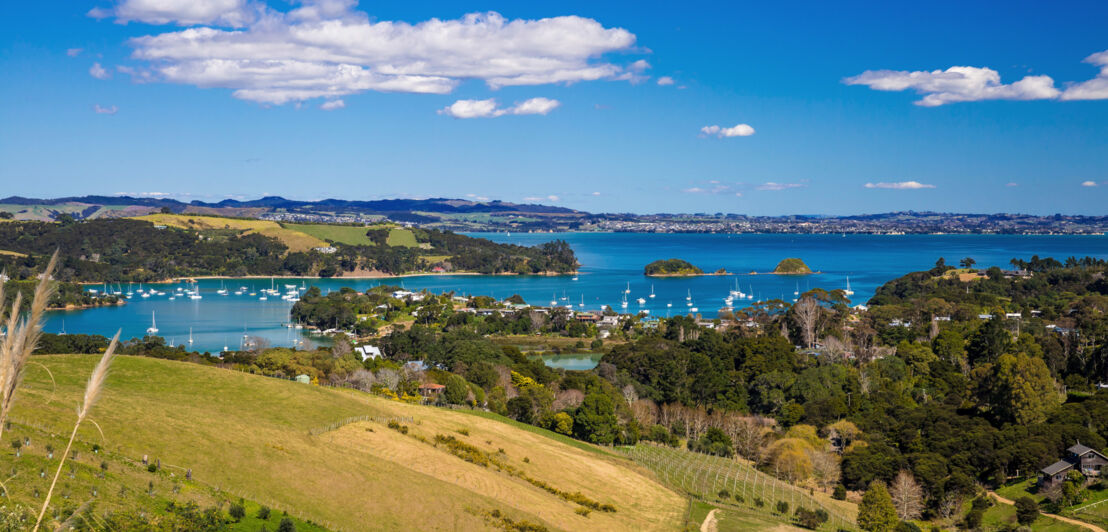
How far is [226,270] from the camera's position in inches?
5002

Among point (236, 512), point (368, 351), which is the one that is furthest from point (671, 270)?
point (236, 512)

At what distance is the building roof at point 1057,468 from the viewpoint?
28.5 meters

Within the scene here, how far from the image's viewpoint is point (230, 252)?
134 meters

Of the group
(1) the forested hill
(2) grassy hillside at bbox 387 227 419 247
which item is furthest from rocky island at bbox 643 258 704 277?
(2) grassy hillside at bbox 387 227 419 247

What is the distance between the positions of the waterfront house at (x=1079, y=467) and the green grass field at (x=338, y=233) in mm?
132655

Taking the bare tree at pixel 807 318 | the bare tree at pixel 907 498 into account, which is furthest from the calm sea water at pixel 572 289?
the bare tree at pixel 907 498

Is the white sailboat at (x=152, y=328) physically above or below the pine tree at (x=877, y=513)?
below

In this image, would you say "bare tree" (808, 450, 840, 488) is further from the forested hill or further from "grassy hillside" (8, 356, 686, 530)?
the forested hill

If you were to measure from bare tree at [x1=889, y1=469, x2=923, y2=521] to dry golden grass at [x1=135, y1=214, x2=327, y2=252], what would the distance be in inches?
4840

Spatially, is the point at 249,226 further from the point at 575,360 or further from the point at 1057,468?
the point at 1057,468

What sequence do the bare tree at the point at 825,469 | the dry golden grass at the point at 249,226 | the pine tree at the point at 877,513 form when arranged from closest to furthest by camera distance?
the pine tree at the point at 877,513
the bare tree at the point at 825,469
the dry golden grass at the point at 249,226

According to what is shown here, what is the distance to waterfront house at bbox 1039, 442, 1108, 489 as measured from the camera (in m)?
28.4

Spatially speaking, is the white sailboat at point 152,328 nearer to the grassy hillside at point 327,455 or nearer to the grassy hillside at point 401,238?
the grassy hillside at point 327,455

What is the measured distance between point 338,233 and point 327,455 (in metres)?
141
